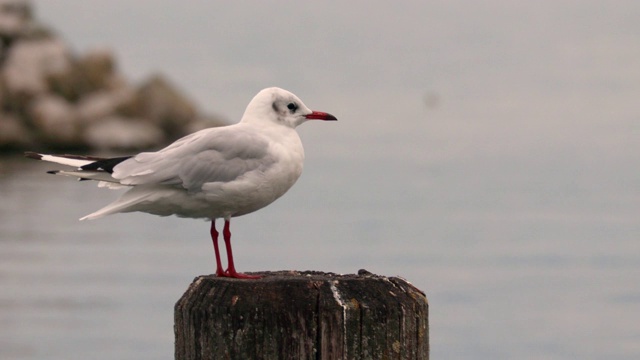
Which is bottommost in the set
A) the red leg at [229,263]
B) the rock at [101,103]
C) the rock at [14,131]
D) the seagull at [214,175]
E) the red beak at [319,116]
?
the red leg at [229,263]

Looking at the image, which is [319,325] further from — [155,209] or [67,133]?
[67,133]

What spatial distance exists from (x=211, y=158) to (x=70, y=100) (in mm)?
41747

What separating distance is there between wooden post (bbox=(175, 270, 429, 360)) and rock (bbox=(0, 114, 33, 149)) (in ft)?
133

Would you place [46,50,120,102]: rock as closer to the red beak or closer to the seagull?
the red beak

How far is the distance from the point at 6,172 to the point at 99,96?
175 inches

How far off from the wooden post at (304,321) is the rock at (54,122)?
39724 millimetres

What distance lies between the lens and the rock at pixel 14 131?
144ft

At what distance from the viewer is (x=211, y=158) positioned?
5988mm

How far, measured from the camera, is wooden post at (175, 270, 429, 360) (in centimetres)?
440

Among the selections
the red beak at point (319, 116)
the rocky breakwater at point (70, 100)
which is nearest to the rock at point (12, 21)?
the rocky breakwater at point (70, 100)

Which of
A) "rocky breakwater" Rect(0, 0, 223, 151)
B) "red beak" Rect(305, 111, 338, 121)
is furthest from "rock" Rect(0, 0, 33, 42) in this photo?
"red beak" Rect(305, 111, 338, 121)

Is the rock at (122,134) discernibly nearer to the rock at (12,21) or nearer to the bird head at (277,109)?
the rock at (12,21)

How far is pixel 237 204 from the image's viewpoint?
19.5 feet

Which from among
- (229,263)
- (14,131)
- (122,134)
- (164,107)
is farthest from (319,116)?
(164,107)
